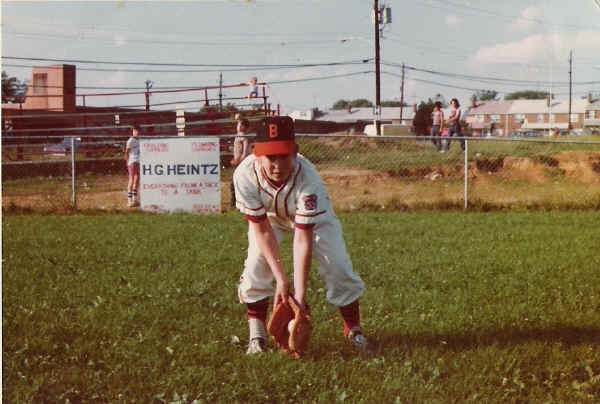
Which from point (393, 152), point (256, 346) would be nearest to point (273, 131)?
point (256, 346)

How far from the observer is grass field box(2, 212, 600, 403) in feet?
10.4

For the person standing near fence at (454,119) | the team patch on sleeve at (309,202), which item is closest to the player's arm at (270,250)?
the team patch on sleeve at (309,202)

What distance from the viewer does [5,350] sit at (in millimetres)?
3668

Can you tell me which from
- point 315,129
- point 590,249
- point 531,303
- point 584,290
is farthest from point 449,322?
point 315,129

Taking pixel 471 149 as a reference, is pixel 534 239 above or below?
below

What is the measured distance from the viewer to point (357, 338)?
3758mm

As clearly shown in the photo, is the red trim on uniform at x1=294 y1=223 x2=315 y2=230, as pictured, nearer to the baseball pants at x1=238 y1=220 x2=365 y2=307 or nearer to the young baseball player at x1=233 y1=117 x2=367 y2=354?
the young baseball player at x1=233 y1=117 x2=367 y2=354

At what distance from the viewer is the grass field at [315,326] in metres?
3.17

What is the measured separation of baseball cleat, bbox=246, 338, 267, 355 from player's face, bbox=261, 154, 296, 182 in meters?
1.03

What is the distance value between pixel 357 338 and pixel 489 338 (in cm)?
88

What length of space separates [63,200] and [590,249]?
29.4 ft

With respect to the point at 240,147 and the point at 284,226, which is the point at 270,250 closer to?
the point at 284,226

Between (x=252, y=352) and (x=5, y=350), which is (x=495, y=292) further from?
(x=5, y=350)

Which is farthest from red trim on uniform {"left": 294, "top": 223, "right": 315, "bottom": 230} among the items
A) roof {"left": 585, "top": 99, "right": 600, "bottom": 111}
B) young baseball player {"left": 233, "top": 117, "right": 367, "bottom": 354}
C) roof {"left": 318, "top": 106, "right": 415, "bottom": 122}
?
roof {"left": 318, "top": 106, "right": 415, "bottom": 122}
